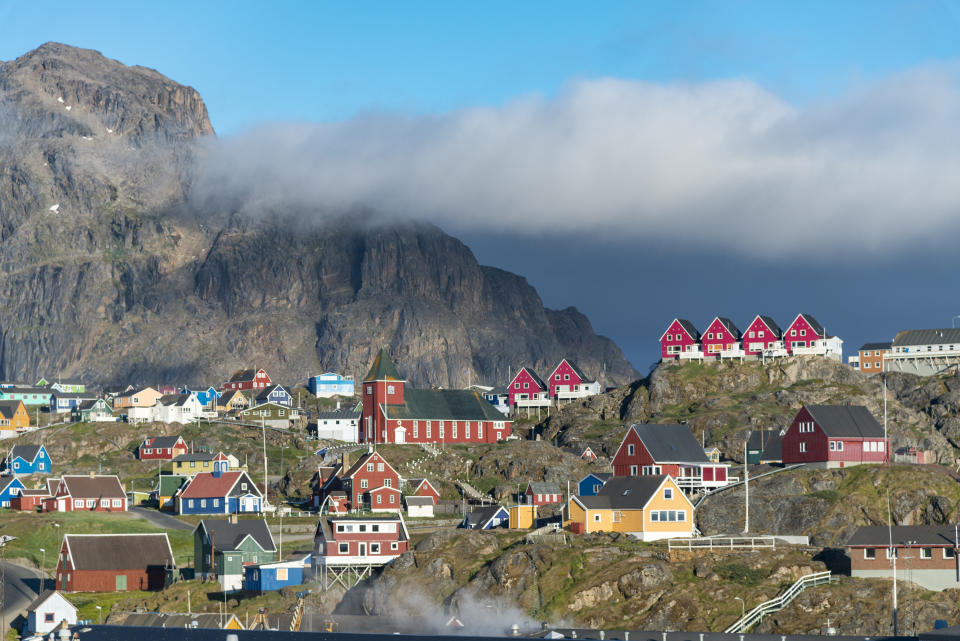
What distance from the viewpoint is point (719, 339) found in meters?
171

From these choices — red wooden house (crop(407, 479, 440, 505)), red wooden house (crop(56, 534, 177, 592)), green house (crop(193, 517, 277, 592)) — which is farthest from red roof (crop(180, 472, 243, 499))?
green house (crop(193, 517, 277, 592))

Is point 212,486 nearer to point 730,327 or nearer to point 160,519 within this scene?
point 160,519

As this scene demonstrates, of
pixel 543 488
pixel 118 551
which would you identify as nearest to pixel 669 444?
pixel 543 488

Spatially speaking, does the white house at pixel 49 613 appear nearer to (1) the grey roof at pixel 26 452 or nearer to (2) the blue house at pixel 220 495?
(2) the blue house at pixel 220 495

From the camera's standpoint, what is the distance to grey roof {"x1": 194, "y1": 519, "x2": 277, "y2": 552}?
115 meters

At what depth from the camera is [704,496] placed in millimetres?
120125

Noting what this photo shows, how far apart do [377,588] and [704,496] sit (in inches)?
1172

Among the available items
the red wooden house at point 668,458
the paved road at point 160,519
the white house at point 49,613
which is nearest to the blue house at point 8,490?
the paved road at point 160,519

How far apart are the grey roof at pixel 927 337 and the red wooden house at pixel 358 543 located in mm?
93091

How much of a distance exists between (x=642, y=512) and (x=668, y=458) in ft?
49.4

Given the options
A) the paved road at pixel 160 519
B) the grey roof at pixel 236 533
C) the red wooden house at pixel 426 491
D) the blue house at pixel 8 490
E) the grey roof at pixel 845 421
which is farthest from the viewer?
the blue house at pixel 8 490

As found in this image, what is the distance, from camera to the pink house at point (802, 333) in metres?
170

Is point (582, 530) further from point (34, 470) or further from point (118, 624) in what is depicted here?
point (34, 470)

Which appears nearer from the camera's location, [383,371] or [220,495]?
[220,495]
